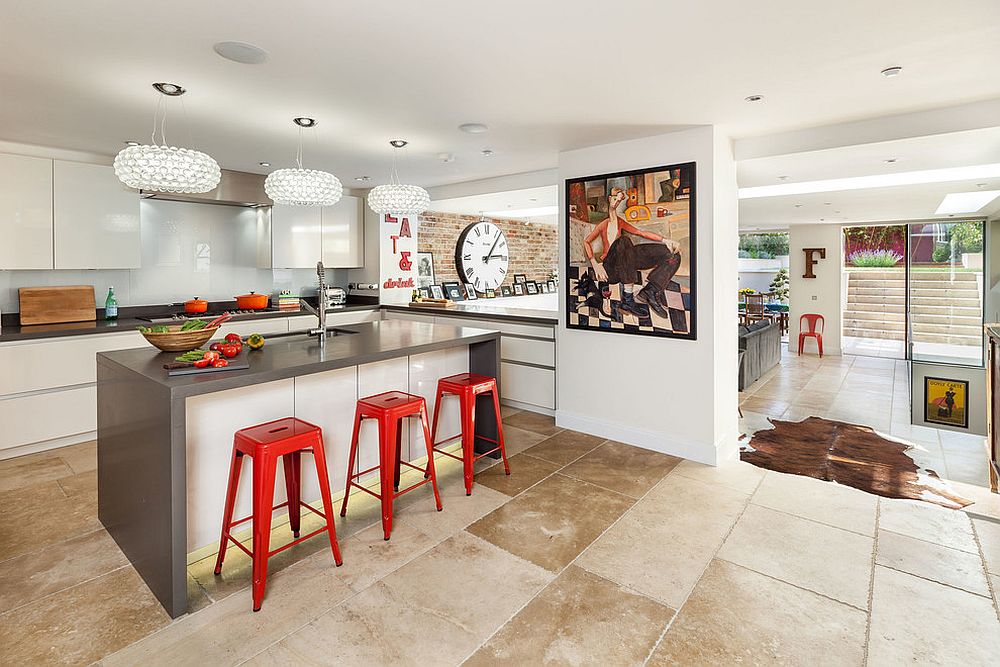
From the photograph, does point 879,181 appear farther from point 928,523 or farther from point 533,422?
point 533,422

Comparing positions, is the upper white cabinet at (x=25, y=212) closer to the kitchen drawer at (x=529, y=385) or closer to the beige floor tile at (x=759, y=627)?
the kitchen drawer at (x=529, y=385)

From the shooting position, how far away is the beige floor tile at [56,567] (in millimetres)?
2203

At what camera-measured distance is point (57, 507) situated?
298 cm

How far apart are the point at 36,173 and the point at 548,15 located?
4111 millimetres

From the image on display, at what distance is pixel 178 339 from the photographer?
2.52 metres

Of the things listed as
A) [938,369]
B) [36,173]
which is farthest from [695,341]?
[36,173]

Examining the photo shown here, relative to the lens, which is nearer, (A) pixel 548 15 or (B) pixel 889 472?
(A) pixel 548 15

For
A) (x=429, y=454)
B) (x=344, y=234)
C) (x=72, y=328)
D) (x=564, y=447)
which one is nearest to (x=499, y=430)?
(x=429, y=454)

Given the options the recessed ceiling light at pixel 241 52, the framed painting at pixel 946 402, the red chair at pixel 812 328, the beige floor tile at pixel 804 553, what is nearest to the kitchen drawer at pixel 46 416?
the recessed ceiling light at pixel 241 52

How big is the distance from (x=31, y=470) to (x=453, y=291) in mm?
4152

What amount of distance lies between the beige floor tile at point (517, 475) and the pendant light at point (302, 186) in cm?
202

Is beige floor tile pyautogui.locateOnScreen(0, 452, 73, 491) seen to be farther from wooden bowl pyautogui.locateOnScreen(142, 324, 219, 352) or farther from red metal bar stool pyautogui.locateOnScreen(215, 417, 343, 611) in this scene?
red metal bar stool pyautogui.locateOnScreen(215, 417, 343, 611)

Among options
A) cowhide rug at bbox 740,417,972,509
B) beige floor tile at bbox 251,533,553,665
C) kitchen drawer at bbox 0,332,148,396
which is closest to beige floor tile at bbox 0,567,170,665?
beige floor tile at bbox 251,533,553,665

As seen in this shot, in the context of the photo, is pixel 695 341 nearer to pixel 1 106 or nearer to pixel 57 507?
pixel 57 507
